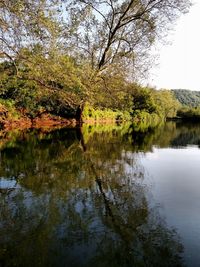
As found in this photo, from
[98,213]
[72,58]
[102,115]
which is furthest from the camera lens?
[102,115]

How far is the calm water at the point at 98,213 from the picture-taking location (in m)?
7.30

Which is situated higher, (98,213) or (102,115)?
(98,213)

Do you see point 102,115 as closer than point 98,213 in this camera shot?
No

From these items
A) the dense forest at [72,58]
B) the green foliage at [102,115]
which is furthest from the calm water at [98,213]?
the green foliage at [102,115]

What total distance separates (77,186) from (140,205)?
2991 millimetres

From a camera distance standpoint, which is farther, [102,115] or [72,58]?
[102,115]

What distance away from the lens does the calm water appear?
7.30m

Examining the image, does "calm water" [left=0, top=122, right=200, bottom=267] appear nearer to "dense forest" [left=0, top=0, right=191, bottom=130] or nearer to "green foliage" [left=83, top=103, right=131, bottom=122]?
"dense forest" [left=0, top=0, right=191, bottom=130]

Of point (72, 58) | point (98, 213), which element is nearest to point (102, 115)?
point (72, 58)

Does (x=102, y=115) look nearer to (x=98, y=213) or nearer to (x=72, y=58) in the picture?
(x=72, y=58)

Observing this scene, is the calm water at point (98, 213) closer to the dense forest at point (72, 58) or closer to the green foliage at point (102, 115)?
the dense forest at point (72, 58)

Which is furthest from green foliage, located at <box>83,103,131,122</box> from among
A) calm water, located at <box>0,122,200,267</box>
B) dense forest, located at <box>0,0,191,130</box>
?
calm water, located at <box>0,122,200,267</box>

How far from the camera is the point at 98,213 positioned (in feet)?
32.2

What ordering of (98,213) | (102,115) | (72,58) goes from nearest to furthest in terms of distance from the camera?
(98,213) < (72,58) < (102,115)
